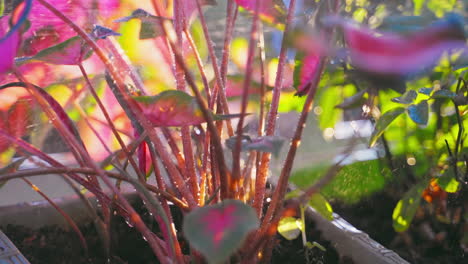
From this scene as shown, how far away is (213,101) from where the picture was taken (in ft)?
1.83

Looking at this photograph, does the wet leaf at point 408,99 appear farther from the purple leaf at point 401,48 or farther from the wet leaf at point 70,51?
the wet leaf at point 70,51

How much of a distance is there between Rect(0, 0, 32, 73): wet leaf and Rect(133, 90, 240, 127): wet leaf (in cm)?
9

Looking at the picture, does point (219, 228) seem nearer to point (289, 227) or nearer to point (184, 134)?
point (184, 134)

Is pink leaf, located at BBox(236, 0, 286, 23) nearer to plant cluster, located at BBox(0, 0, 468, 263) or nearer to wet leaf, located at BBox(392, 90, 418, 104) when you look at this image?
plant cluster, located at BBox(0, 0, 468, 263)

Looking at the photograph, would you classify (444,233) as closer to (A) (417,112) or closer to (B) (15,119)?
(A) (417,112)

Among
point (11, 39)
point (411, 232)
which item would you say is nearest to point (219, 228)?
point (11, 39)

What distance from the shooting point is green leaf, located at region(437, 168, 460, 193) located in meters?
0.69

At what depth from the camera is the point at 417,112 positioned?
1.74 feet

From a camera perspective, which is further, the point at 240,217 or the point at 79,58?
the point at 79,58

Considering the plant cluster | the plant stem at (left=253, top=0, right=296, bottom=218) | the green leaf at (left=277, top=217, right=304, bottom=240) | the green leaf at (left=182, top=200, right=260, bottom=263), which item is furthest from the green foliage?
the green leaf at (left=182, top=200, right=260, bottom=263)

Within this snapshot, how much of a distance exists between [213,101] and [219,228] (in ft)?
0.90

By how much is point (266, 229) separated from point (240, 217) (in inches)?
6.9

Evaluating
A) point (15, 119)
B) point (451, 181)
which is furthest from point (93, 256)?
point (451, 181)

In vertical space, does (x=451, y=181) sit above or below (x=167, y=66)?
below
